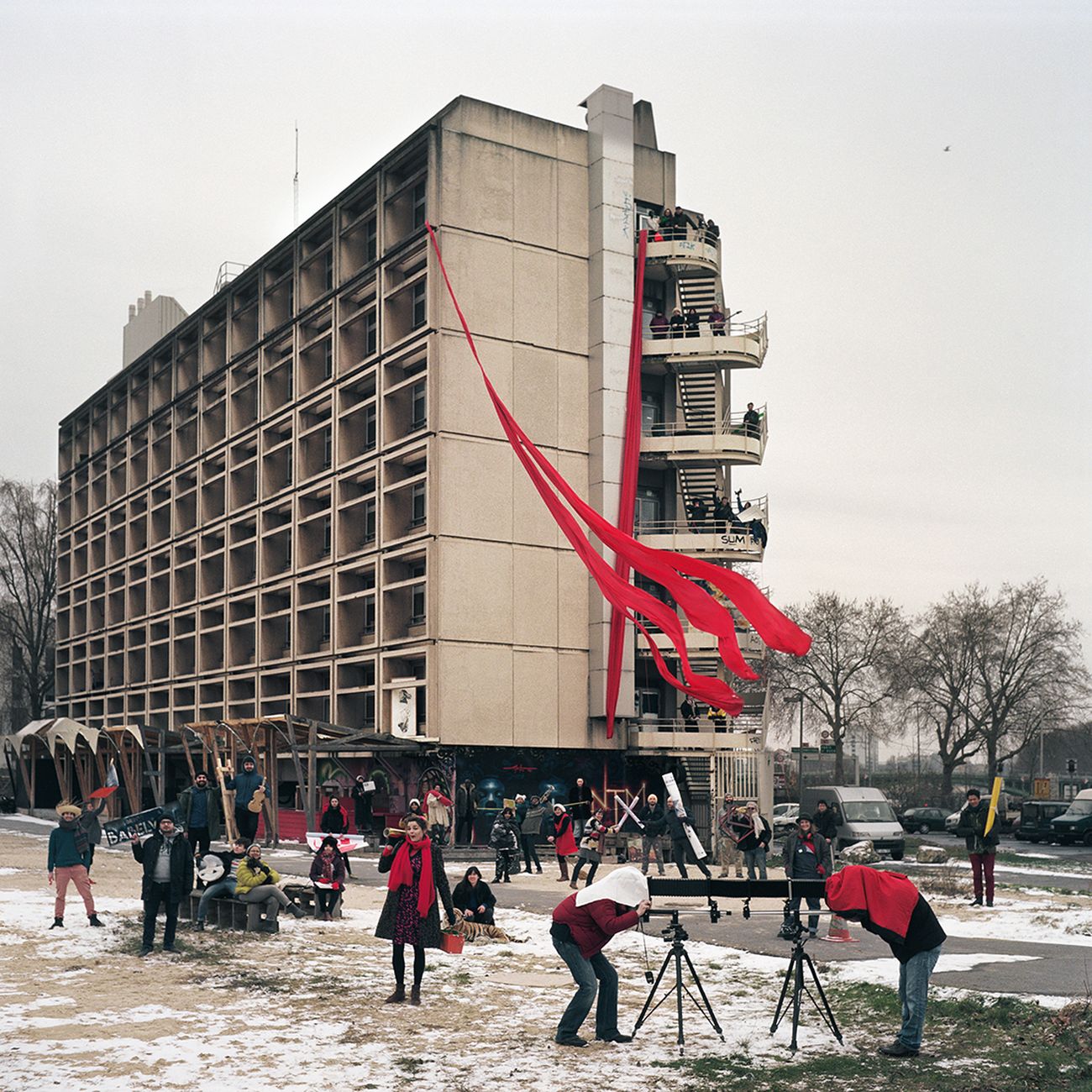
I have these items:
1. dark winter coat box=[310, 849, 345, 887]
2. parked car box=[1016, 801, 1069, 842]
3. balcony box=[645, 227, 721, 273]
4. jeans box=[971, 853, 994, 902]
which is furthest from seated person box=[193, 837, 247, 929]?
parked car box=[1016, 801, 1069, 842]

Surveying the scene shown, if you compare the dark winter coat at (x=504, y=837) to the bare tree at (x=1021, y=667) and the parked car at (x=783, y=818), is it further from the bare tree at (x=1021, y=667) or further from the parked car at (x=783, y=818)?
the bare tree at (x=1021, y=667)

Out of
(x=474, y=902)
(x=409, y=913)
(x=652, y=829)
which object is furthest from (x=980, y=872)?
(x=409, y=913)

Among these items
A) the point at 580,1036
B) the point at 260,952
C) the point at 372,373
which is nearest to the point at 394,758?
the point at 372,373

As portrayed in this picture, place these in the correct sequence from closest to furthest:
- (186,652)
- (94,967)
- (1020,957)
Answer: (94,967) → (1020,957) → (186,652)

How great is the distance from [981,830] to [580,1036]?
43.0ft

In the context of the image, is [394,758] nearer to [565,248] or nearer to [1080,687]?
[565,248]

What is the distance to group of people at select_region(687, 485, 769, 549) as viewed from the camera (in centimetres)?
4825

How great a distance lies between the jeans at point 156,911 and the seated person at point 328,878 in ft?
11.4

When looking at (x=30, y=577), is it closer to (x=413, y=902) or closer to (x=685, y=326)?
(x=685, y=326)

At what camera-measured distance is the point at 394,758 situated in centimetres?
4519

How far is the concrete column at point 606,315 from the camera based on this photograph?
1837 inches

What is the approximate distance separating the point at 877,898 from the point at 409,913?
501 centimetres

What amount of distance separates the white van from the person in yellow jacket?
21.4 m

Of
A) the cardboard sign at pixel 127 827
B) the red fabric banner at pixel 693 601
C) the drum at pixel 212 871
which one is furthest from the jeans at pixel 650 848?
the cardboard sign at pixel 127 827
